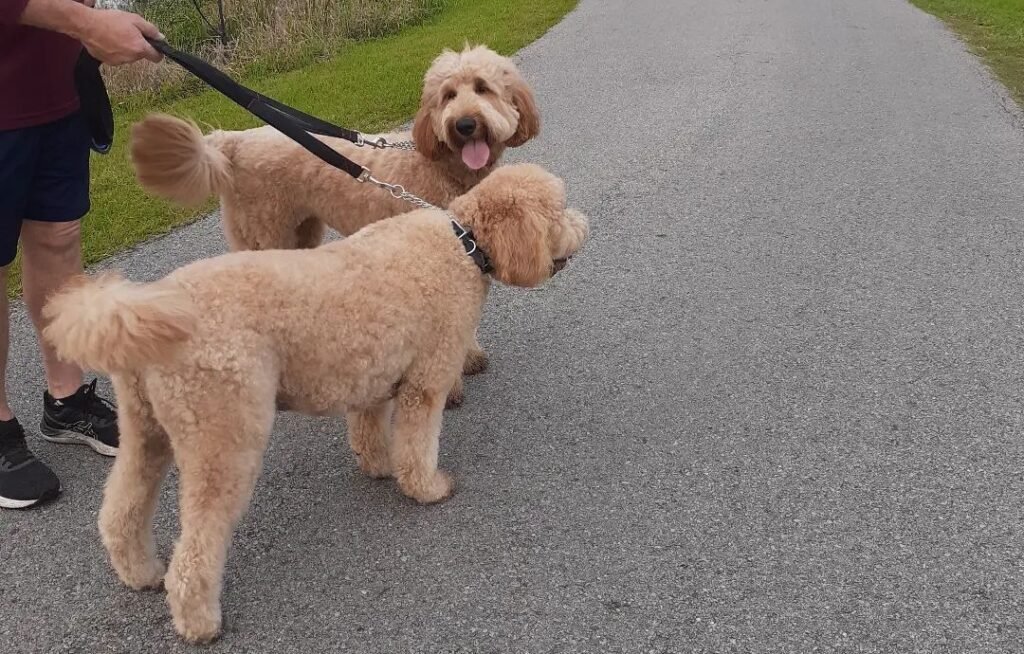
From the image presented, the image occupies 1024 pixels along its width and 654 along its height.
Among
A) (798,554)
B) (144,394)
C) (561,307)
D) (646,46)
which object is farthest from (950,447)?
(646,46)

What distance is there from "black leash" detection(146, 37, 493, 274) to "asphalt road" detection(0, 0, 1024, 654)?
3.33ft

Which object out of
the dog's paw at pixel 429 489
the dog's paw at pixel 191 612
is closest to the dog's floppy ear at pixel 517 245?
the dog's paw at pixel 429 489

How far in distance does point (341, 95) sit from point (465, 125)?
571cm

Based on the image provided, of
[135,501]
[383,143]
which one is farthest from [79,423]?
[383,143]

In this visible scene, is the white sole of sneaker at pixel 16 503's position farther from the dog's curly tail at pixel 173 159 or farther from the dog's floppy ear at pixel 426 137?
the dog's floppy ear at pixel 426 137

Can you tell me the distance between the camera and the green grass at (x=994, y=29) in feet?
33.2

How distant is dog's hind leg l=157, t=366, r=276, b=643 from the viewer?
7.81 feet

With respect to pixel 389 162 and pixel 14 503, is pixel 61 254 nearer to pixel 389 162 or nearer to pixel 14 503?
pixel 14 503

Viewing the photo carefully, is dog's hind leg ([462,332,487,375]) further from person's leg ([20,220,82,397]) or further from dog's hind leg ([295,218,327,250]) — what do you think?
person's leg ([20,220,82,397])

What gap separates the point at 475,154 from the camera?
3.95 m

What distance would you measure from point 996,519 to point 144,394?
3.17m

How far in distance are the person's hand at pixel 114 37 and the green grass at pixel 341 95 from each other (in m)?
1.54

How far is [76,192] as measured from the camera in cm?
320

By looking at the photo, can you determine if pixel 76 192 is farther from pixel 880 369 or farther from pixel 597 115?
pixel 597 115
